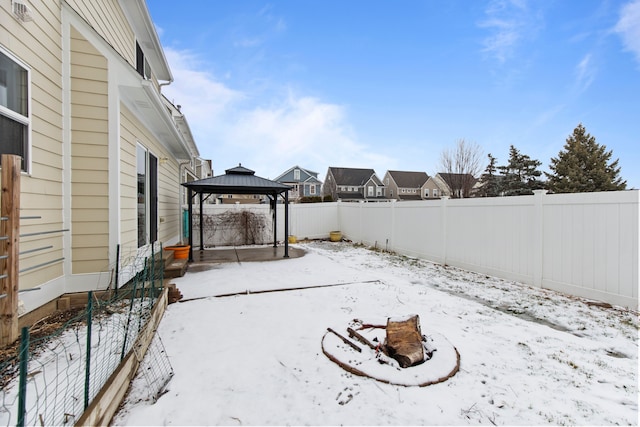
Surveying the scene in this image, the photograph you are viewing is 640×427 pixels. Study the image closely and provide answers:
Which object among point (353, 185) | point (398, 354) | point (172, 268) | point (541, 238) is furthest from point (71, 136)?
point (353, 185)

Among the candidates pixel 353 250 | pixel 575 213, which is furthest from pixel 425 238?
pixel 575 213

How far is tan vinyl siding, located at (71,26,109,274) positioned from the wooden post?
1.22m

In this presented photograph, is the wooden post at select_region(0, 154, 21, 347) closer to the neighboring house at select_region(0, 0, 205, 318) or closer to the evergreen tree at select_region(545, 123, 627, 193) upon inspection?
the neighboring house at select_region(0, 0, 205, 318)

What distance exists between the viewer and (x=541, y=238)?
16.7 feet

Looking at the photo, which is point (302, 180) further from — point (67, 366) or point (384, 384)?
point (384, 384)

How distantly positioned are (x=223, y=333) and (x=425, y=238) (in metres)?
6.20

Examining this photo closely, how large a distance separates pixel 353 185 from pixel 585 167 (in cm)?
2124

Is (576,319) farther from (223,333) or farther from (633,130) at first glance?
(633,130)

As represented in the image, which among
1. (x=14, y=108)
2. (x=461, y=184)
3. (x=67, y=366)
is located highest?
(x=461, y=184)

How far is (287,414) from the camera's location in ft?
6.51

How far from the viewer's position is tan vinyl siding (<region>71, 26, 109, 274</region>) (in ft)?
11.8

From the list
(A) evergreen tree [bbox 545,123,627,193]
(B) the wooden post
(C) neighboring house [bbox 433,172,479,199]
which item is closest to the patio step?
(B) the wooden post

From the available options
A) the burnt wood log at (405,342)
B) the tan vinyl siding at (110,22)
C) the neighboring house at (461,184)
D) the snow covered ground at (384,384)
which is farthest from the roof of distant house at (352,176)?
the burnt wood log at (405,342)

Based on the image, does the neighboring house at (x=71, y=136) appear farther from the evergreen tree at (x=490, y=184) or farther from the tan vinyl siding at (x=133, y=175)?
the evergreen tree at (x=490, y=184)
